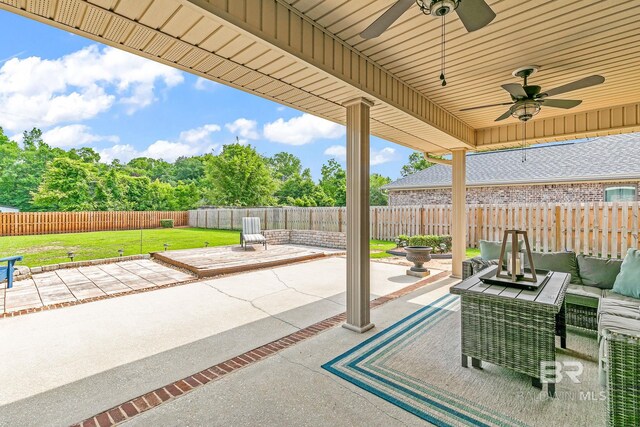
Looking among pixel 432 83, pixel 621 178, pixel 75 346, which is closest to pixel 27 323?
pixel 75 346

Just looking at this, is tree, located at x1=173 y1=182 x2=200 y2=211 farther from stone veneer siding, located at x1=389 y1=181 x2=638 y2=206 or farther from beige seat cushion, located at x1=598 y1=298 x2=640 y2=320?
beige seat cushion, located at x1=598 y1=298 x2=640 y2=320

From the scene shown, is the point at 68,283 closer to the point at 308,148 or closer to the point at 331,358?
the point at 331,358

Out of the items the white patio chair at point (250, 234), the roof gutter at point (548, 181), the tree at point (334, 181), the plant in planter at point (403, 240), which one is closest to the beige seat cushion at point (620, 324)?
the plant in planter at point (403, 240)

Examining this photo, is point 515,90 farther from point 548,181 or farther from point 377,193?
point 377,193

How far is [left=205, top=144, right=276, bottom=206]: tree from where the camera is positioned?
18.6 meters

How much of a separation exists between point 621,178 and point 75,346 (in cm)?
1269

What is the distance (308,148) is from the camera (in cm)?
4866

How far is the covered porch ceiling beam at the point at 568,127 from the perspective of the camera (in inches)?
172

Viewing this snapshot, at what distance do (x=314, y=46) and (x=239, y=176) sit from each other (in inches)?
664

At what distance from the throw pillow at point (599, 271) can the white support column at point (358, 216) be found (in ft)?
8.56

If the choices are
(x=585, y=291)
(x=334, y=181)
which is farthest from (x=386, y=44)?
(x=334, y=181)

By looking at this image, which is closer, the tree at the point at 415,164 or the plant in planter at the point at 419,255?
the plant in planter at the point at 419,255

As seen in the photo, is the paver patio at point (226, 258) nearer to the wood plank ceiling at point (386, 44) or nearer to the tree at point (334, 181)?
the wood plank ceiling at point (386, 44)

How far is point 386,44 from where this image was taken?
9.05 ft
